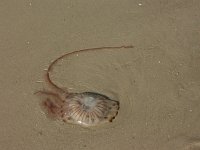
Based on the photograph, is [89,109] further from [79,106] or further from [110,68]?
[110,68]

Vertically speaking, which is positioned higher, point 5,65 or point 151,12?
point 151,12

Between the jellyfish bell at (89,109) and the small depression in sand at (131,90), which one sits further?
the jellyfish bell at (89,109)

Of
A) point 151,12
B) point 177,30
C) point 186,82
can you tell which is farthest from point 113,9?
point 186,82

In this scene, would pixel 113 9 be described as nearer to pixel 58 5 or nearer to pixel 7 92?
pixel 58 5

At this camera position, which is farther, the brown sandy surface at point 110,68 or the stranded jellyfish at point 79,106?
the stranded jellyfish at point 79,106

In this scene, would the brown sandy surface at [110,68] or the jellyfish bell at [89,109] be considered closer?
the brown sandy surface at [110,68]

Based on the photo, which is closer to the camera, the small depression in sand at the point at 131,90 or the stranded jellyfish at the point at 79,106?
the small depression in sand at the point at 131,90
